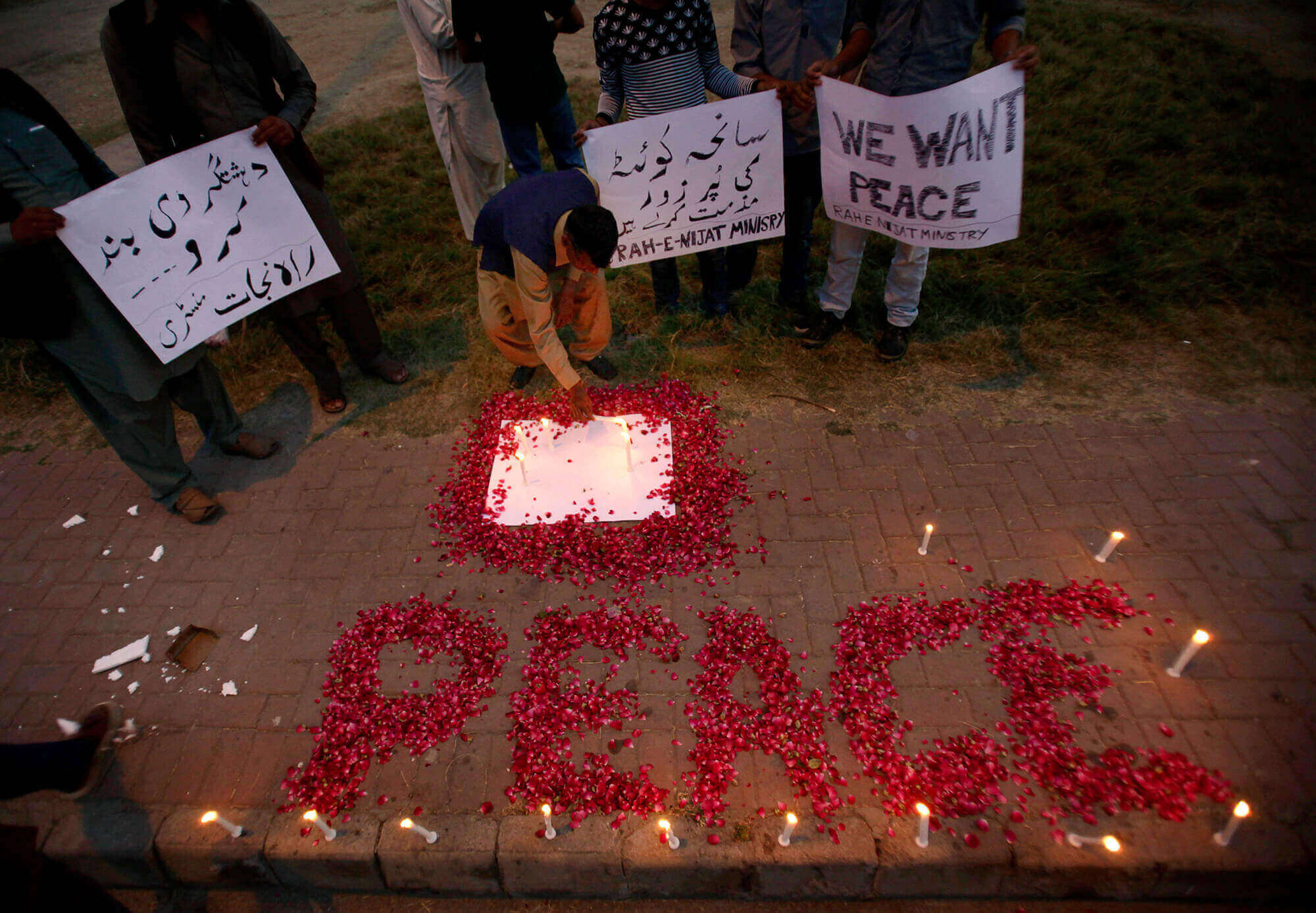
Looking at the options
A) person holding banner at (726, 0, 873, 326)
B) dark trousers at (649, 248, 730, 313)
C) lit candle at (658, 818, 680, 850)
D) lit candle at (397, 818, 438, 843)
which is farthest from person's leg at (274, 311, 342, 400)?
lit candle at (658, 818, 680, 850)

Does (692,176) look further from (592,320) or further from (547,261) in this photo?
(547,261)

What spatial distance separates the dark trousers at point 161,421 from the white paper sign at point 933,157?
463cm

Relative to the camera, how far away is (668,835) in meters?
2.90

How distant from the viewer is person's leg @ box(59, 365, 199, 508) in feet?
13.7

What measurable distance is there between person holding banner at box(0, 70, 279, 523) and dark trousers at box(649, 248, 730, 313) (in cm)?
336

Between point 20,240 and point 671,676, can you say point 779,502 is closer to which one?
point 671,676

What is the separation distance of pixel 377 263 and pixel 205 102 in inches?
114

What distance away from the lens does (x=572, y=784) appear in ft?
10.3

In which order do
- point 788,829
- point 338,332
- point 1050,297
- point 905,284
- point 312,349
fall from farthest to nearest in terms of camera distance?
1. point 1050,297
2. point 338,332
3. point 312,349
4. point 905,284
5. point 788,829

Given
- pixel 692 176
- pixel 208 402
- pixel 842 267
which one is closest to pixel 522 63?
pixel 692 176

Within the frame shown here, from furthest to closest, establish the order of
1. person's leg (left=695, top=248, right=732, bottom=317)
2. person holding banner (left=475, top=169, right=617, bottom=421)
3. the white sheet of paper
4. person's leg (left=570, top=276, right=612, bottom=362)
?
person's leg (left=695, top=248, right=732, bottom=317) < person's leg (left=570, top=276, right=612, bottom=362) < the white sheet of paper < person holding banner (left=475, top=169, right=617, bottom=421)

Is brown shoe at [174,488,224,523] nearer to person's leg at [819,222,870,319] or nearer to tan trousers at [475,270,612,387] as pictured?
tan trousers at [475,270,612,387]

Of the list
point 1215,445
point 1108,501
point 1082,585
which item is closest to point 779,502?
point 1082,585

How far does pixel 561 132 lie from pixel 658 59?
63.3 inches
